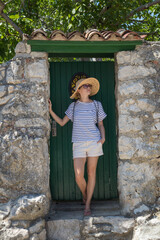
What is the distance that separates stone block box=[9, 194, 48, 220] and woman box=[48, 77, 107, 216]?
0.58 meters

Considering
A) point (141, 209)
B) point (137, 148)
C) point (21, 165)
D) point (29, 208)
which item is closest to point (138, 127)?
point (137, 148)

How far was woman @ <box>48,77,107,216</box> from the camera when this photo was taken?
368 cm

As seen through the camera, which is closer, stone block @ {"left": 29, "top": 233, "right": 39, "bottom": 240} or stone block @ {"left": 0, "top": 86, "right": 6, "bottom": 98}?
stone block @ {"left": 29, "top": 233, "right": 39, "bottom": 240}

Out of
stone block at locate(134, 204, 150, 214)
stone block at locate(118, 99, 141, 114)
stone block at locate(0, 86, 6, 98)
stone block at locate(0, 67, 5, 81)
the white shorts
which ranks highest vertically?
stone block at locate(0, 67, 5, 81)

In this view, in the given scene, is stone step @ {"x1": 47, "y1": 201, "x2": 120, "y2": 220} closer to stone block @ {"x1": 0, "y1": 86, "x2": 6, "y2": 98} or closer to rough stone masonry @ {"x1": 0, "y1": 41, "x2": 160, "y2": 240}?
rough stone masonry @ {"x1": 0, "y1": 41, "x2": 160, "y2": 240}

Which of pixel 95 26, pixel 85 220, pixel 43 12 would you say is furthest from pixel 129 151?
pixel 43 12

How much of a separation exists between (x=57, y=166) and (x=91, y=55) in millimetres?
1691

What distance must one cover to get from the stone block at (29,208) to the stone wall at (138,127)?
1.04 metres

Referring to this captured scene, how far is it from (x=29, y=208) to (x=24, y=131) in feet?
3.05

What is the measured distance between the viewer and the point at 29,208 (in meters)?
3.37

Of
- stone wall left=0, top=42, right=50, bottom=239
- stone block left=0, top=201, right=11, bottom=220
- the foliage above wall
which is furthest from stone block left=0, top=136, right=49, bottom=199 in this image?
the foliage above wall

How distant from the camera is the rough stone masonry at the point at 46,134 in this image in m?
3.52

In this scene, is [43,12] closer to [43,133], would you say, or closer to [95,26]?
[95,26]

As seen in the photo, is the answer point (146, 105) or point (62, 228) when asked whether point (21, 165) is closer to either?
point (62, 228)
